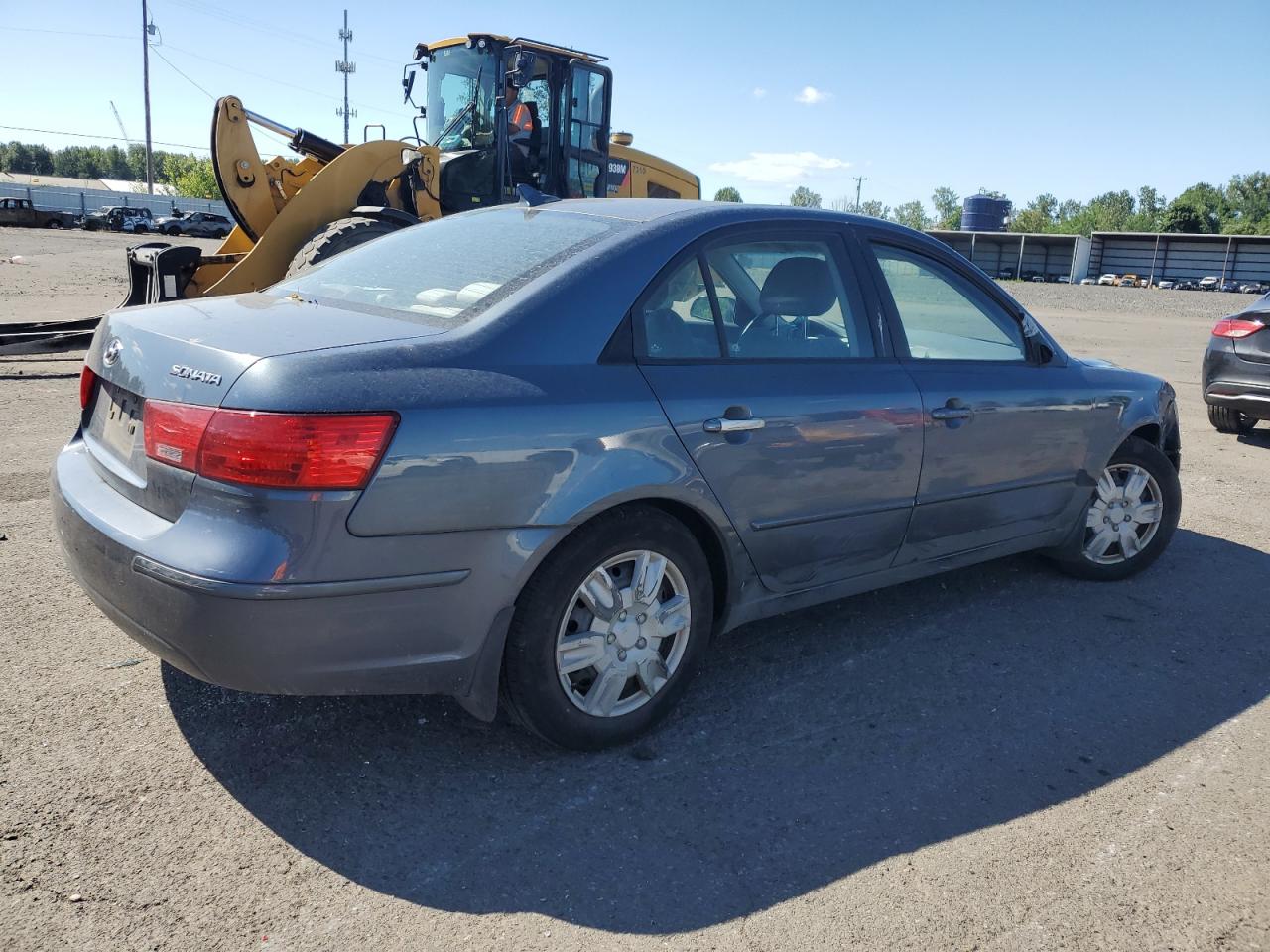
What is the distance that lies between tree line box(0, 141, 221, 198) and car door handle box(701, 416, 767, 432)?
113m

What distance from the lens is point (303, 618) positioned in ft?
Answer: 8.16

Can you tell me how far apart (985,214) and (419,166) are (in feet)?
256

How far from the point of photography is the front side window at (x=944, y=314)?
3941 mm

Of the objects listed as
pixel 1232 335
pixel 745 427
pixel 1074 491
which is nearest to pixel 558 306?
pixel 745 427

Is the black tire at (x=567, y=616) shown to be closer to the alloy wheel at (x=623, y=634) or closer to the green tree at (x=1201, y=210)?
the alloy wheel at (x=623, y=634)

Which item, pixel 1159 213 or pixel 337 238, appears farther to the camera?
pixel 1159 213

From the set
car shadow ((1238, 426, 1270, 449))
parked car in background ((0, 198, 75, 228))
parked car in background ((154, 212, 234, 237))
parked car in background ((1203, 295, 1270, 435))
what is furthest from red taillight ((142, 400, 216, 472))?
parked car in background ((0, 198, 75, 228))

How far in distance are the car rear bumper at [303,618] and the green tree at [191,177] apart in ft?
345

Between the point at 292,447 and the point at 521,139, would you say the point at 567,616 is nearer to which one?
the point at 292,447

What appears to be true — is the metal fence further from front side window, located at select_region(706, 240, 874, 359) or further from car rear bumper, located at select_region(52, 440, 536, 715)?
car rear bumper, located at select_region(52, 440, 536, 715)

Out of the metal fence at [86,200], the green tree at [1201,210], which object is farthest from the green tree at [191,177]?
the green tree at [1201,210]

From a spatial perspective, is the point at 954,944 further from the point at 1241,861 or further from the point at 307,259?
the point at 307,259

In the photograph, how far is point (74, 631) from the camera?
370 centimetres

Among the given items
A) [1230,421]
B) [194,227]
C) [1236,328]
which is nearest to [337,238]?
[1236,328]
